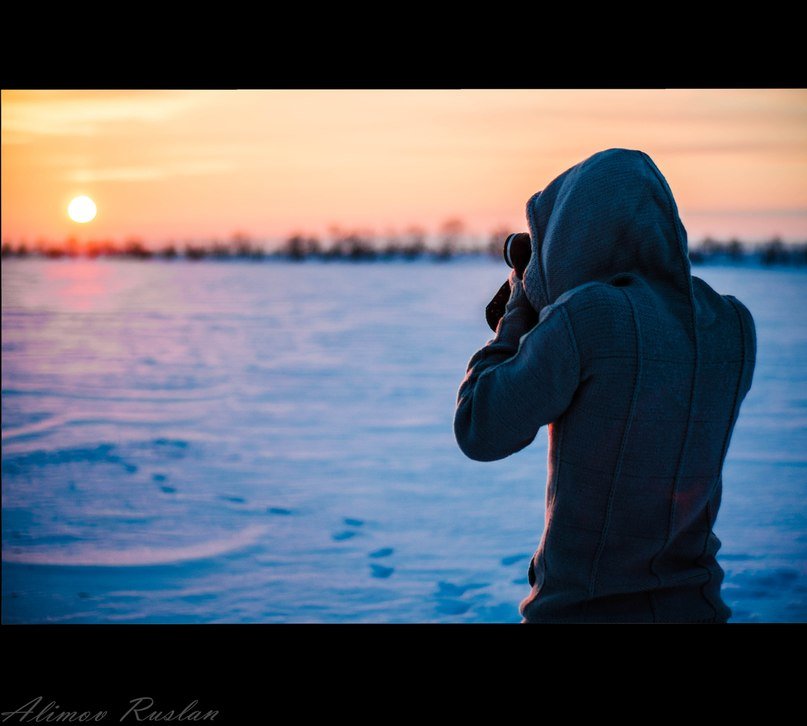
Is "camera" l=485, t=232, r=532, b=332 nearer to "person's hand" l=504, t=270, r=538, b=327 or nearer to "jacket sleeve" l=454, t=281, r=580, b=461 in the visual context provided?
"person's hand" l=504, t=270, r=538, b=327

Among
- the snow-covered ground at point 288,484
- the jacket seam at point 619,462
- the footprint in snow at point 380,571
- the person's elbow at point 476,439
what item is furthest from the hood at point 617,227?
the footprint in snow at point 380,571

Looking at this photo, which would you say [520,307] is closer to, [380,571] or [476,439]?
[476,439]

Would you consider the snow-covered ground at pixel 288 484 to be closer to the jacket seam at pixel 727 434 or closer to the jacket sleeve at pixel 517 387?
the jacket seam at pixel 727 434

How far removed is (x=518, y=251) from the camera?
1.46 m

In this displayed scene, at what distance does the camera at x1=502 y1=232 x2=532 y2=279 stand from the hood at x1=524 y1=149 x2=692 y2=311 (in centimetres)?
15

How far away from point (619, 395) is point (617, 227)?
271 millimetres

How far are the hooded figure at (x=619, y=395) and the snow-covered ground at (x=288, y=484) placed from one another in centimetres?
176

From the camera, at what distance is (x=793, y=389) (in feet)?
21.3

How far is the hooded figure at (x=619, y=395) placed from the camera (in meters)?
1.18
